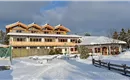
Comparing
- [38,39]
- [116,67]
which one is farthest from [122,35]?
[116,67]

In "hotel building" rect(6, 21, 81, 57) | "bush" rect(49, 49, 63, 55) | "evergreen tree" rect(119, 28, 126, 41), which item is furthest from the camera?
"evergreen tree" rect(119, 28, 126, 41)

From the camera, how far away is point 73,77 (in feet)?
45.6

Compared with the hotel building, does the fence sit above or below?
below

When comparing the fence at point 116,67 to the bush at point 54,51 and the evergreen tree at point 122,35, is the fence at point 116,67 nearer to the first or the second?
the bush at point 54,51

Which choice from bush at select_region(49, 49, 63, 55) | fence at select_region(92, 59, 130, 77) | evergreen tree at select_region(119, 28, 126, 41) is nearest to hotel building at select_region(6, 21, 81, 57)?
bush at select_region(49, 49, 63, 55)

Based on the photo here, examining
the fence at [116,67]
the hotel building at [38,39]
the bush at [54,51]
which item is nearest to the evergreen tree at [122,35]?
the hotel building at [38,39]

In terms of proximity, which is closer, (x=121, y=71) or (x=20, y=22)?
(x=121, y=71)

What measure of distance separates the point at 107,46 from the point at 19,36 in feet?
72.4

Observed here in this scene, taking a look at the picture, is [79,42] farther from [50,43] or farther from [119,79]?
[119,79]

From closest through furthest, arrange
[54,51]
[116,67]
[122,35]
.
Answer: [116,67]
[54,51]
[122,35]

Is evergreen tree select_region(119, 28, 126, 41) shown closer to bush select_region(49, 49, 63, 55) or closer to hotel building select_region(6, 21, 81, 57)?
hotel building select_region(6, 21, 81, 57)

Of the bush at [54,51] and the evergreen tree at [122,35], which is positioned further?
the evergreen tree at [122,35]

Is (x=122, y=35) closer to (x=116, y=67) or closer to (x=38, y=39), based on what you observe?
(x=38, y=39)

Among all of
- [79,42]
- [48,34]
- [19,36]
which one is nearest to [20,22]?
[19,36]
